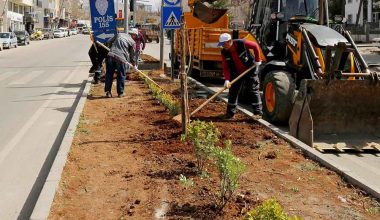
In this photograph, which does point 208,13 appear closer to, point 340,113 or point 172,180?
point 340,113

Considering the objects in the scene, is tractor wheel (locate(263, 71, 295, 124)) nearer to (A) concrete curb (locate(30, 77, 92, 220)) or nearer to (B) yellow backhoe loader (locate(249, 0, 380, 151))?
(B) yellow backhoe loader (locate(249, 0, 380, 151))

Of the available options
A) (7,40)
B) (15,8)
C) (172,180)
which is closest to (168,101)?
(172,180)

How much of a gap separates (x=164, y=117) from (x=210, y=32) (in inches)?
248

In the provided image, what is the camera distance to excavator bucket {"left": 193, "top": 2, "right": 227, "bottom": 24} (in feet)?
56.7

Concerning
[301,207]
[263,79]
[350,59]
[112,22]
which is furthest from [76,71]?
[301,207]

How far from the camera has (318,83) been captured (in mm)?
8023

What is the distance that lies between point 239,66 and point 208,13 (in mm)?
8103

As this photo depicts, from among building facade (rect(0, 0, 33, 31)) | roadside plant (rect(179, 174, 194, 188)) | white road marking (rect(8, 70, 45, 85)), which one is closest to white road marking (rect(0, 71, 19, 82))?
white road marking (rect(8, 70, 45, 85))

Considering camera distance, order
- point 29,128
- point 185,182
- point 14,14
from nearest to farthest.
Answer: point 185,182
point 29,128
point 14,14

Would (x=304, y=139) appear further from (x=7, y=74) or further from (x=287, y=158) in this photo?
(x=7, y=74)

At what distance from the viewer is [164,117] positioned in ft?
31.2

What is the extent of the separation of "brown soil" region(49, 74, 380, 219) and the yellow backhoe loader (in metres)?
0.68

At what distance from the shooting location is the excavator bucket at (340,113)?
26.0 ft

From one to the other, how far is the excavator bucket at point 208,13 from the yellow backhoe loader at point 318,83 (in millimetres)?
6284
